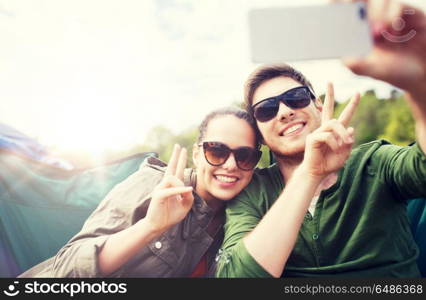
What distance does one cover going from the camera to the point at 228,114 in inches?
63.9

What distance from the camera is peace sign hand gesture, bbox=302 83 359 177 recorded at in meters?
1.31

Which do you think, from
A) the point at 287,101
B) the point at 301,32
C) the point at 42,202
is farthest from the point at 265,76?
the point at 42,202

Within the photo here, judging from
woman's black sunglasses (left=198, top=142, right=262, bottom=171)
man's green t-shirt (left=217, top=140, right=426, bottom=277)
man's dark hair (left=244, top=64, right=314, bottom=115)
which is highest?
man's dark hair (left=244, top=64, right=314, bottom=115)

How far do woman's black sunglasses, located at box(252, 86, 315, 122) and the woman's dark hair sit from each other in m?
0.05

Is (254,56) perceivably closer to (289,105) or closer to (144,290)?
(289,105)

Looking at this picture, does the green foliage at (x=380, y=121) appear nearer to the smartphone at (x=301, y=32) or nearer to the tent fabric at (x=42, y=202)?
the smartphone at (x=301, y=32)

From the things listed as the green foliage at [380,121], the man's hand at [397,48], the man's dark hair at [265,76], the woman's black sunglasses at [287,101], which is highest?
the man's hand at [397,48]

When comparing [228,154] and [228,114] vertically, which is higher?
[228,114]

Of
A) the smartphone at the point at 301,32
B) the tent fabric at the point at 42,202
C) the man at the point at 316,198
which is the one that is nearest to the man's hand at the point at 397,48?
the smartphone at the point at 301,32

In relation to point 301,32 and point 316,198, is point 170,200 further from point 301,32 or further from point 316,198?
point 301,32

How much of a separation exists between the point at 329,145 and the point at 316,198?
0.32 m

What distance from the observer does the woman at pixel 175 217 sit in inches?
61.0

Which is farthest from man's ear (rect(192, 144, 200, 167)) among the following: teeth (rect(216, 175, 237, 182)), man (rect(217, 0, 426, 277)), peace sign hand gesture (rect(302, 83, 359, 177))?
peace sign hand gesture (rect(302, 83, 359, 177))

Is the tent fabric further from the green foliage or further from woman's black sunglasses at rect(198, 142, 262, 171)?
the green foliage
